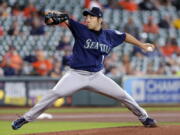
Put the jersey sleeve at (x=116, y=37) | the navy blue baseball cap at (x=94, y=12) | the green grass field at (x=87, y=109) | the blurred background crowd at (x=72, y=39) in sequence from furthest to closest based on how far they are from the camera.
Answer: the blurred background crowd at (x=72, y=39) < the green grass field at (x=87, y=109) < the jersey sleeve at (x=116, y=37) < the navy blue baseball cap at (x=94, y=12)

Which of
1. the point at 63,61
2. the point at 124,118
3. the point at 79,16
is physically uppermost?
the point at 79,16

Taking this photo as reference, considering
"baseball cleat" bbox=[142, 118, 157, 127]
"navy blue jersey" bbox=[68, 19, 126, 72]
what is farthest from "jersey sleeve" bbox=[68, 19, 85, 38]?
"baseball cleat" bbox=[142, 118, 157, 127]

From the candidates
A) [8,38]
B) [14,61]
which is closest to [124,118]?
[14,61]

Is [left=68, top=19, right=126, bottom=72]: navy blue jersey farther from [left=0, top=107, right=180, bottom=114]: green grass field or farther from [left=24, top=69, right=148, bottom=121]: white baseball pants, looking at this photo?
[left=0, top=107, right=180, bottom=114]: green grass field

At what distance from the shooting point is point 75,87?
770 cm

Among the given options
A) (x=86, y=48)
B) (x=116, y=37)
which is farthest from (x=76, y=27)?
(x=116, y=37)

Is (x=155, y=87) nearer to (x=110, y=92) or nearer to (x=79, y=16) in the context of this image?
(x=79, y=16)

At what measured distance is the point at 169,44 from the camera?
1848cm

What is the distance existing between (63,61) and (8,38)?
2.06m

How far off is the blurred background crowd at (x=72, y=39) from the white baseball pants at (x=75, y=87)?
8261 millimetres

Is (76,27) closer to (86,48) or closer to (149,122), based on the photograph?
(86,48)

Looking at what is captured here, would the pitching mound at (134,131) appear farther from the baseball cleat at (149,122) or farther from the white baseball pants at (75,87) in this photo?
the white baseball pants at (75,87)

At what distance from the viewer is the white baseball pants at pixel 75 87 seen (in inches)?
302

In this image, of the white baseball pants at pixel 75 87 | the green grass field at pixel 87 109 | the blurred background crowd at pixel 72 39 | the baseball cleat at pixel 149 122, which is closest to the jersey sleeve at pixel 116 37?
the white baseball pants at pixel 75 87
